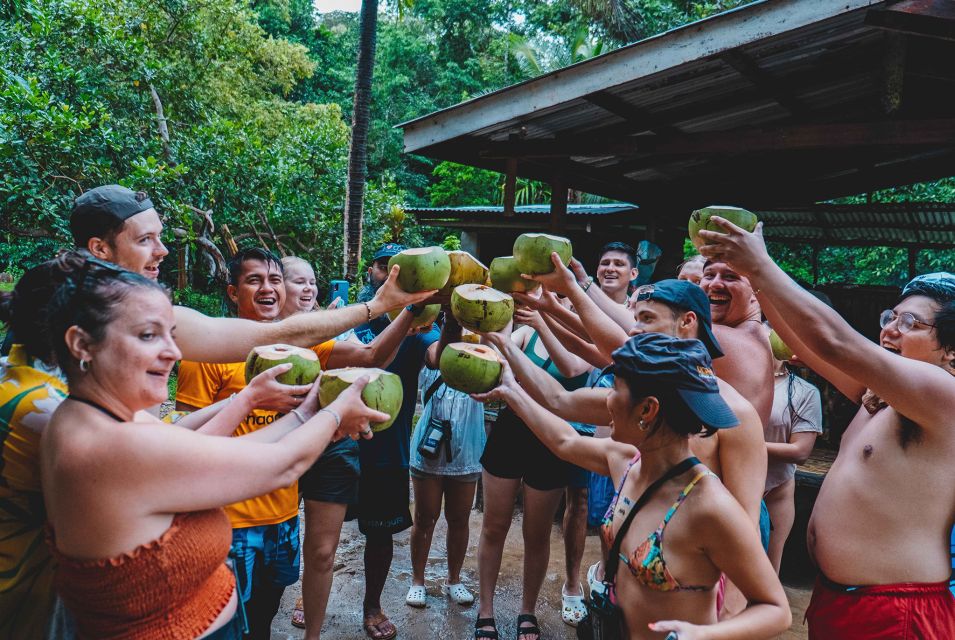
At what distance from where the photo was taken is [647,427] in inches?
72.1

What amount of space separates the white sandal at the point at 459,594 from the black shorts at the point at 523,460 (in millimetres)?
926

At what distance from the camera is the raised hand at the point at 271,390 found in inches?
82.9

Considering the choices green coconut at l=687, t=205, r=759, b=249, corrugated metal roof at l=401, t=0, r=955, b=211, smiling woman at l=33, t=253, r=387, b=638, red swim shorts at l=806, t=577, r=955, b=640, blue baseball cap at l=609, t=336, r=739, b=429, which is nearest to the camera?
smiling woman at l=33, t=253, r=387, b=638

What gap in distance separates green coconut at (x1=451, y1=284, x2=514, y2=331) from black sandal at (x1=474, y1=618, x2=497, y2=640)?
2055mm

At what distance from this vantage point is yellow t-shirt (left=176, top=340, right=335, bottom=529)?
283cm

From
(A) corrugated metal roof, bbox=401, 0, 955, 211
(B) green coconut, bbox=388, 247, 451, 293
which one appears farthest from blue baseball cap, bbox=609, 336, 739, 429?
(A) corrugated metal roof, bbox=401, 0, 955, 211

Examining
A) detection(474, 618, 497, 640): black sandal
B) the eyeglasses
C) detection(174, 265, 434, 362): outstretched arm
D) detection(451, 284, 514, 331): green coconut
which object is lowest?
detection(474, 618, 497, 640): black sandal

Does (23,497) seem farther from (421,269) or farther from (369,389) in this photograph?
(421,269)

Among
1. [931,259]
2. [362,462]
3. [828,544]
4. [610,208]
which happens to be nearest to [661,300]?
[828,544]

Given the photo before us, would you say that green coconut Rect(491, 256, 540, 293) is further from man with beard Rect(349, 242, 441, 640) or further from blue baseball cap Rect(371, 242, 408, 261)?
blue baseball cap Rect(371, 242, 408, 261)

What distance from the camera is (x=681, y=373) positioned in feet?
5.67

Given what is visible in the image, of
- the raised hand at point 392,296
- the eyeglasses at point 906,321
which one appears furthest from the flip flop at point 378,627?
the eyeglasses at point 906,321

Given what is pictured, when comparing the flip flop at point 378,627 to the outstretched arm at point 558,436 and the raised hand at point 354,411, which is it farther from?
the raised hand at point 354,411

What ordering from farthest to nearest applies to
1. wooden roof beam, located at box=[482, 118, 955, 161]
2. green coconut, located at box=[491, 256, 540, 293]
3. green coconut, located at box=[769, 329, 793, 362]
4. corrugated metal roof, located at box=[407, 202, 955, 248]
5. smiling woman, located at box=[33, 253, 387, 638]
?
corrugated metal roof, located at box=[407, 202, 955, 248] → wooden roof beam, located at box=[482, 118, 955, 161] → green coconut, located at box=[769, 329, 793, 362] → green coconut, located at box=[491, 256, 540, 293] → smiling woman, located at box=[33, 253, 387, 638]
